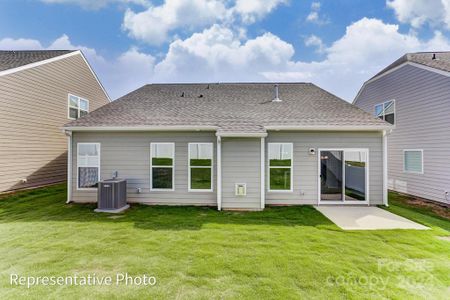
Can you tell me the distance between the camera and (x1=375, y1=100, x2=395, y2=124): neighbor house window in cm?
1092

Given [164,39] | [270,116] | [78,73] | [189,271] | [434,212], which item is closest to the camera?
[189,271]

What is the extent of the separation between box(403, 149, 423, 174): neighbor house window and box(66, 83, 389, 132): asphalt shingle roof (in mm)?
3383

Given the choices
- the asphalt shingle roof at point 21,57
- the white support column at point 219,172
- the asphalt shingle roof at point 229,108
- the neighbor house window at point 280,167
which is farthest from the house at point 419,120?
the asphalt shingle roof at point 21,57

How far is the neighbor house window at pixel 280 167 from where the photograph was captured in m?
7.79

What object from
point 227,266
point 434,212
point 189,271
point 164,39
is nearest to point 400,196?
point 434,212

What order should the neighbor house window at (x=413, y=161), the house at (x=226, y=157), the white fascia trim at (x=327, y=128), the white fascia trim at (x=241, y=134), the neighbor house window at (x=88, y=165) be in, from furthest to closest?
1. the neighbor house window at (x=413, y=161)
2. the neighbor house window at (x=88, y=165)
3. the white fascia trim at (x=327, y=128)
4. the house at (x=226, y=157)
5. the white fascia trim at (x=241, y=134)

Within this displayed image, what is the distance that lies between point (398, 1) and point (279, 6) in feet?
20.1

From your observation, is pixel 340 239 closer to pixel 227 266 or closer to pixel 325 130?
pixel 227 266

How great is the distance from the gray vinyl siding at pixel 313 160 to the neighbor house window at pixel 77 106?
11.4 metres

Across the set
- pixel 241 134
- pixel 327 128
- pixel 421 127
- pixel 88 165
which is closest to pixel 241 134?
pixel 241 134

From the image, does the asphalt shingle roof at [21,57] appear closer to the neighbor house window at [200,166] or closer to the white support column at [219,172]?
the neighbor house window at [200,166]

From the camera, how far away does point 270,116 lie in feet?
27.2

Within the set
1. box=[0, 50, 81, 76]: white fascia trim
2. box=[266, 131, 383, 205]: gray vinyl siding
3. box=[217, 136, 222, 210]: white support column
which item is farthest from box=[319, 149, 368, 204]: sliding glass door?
box=[0, 50, 81, 76]: white fascia trim

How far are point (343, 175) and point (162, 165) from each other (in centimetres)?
651
